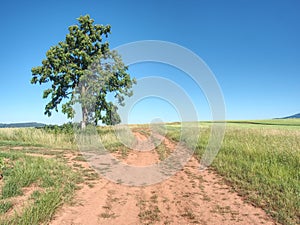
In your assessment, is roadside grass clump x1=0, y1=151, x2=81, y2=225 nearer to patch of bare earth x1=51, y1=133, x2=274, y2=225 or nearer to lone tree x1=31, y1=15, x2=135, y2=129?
patch of bare earth x1=51, y1=133, x2=274, y2=225

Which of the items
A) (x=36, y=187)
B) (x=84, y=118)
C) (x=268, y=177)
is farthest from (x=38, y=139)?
(x=268, y=177)

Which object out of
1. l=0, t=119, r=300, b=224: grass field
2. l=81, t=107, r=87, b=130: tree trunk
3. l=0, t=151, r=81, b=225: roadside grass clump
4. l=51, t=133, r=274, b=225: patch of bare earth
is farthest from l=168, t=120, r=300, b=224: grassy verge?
l=81, t=107, r=87, b=130: tree trunk

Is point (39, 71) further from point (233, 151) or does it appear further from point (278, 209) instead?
point (278, 209)

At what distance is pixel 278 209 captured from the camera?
4.84 metres

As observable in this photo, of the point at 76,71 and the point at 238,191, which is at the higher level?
the point at 76,71

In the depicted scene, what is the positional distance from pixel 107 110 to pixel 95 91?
2.03 meters

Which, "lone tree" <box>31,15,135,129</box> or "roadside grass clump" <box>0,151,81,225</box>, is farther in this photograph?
"lone tree" <box>31,15,135,129</box>

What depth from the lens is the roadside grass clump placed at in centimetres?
436

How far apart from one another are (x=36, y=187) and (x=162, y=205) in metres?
3.38

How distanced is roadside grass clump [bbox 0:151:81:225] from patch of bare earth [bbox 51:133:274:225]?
30 cm

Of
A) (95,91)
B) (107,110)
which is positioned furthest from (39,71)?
(107,110)

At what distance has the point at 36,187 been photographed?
6199 millimetres

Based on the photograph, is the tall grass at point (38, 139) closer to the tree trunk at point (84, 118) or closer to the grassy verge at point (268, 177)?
the tree trunk at point (84, 118)

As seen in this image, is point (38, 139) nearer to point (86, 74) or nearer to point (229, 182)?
point (86, 74)
